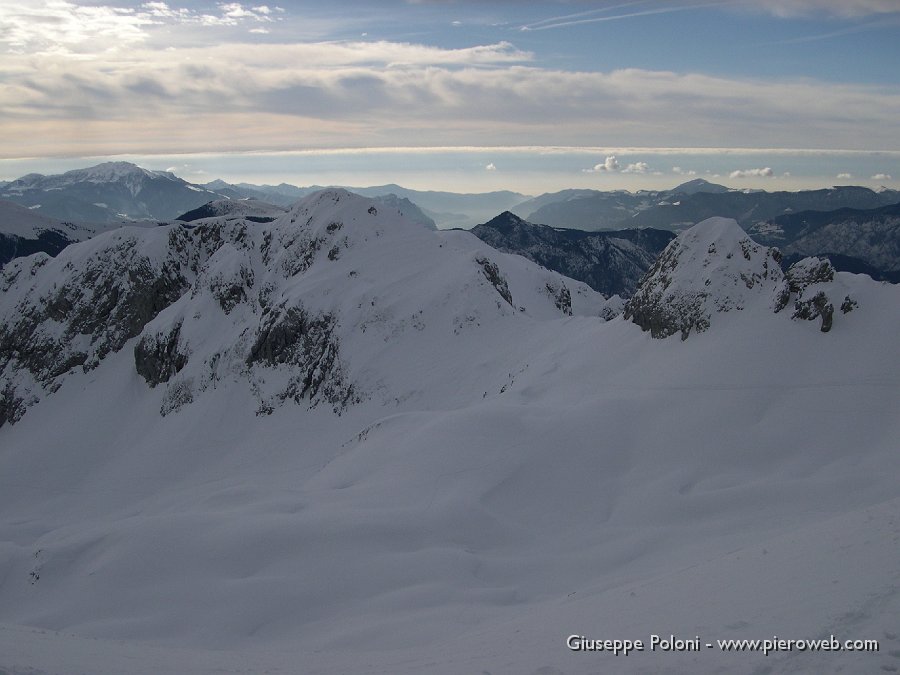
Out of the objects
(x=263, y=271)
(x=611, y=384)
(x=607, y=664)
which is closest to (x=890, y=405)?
(x=611, y=384)

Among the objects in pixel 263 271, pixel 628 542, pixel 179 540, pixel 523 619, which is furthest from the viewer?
pixel 263 271

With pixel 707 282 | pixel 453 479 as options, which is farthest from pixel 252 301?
pixel 707 282

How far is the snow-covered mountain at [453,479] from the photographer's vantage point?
55.3ft

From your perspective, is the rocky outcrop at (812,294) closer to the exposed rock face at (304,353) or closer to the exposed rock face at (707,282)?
the exposed rock face at (707,282)

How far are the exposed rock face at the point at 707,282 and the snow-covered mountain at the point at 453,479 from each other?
0.77 ft

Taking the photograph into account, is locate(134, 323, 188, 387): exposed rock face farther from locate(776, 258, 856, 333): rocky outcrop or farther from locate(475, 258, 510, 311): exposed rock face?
locate(776, 258, 856, 333): rocky outcrop

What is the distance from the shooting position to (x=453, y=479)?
3388cm

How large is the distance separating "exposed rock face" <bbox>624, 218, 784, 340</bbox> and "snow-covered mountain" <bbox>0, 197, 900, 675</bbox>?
0.23 metres

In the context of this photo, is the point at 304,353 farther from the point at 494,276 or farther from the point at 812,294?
the point at 812,294

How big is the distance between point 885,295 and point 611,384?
61.9 feet

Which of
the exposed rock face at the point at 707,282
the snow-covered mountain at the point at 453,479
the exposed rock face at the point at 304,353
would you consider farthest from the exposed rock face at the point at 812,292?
the exposed rock face at the point at 304,353

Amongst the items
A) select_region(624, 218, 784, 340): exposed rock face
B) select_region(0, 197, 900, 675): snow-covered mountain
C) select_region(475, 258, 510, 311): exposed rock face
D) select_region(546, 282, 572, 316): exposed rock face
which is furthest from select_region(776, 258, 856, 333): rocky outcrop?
select_region(546, 282, 572, 316): exposed rock face

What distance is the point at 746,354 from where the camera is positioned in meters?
39.9

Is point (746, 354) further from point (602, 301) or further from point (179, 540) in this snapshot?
point (602, 301)
